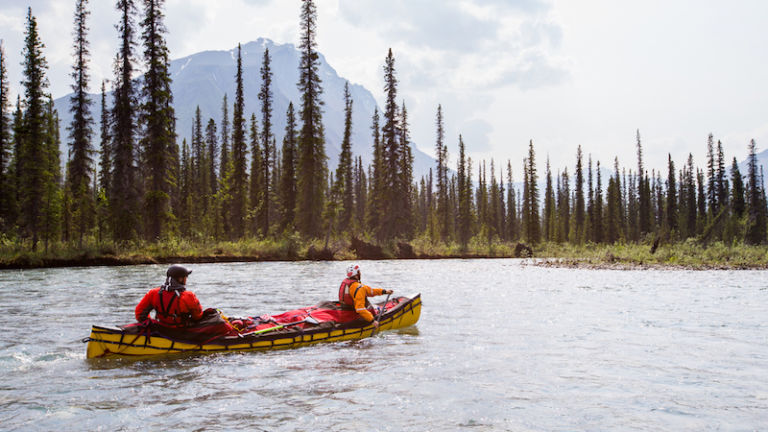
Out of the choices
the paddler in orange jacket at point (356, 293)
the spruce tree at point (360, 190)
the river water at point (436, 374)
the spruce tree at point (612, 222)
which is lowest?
the river water at point (436, 374)

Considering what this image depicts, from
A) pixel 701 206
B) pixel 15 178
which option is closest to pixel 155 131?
pixel 15 178

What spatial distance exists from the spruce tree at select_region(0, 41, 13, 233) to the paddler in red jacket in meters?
33.5

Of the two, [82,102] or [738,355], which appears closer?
[738,355]

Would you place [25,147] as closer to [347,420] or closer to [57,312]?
[57,312]

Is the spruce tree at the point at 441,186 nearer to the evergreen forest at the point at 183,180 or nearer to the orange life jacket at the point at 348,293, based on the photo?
the evergreen forest at the point at 183,180

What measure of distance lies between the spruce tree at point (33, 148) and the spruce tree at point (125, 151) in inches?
162

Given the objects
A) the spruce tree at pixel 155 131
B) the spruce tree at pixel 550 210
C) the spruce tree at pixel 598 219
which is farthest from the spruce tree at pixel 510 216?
the spruce tree at pixel 155 131

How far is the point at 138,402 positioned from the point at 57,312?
9031 millimetres

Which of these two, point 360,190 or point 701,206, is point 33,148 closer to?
point 360,190

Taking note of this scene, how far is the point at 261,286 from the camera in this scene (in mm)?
20891

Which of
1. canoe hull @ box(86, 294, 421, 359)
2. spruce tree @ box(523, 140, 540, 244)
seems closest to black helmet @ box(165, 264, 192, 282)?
canoe hull @ box(86, 294, 421, 359)

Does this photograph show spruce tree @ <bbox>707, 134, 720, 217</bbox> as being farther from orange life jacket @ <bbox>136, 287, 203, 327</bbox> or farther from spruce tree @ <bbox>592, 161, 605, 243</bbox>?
orange life jacket @ <bbox>136, 287, 203, 327</bbox>

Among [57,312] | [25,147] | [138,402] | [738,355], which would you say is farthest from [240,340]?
[25,147]

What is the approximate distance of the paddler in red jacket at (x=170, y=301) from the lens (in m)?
9.48
